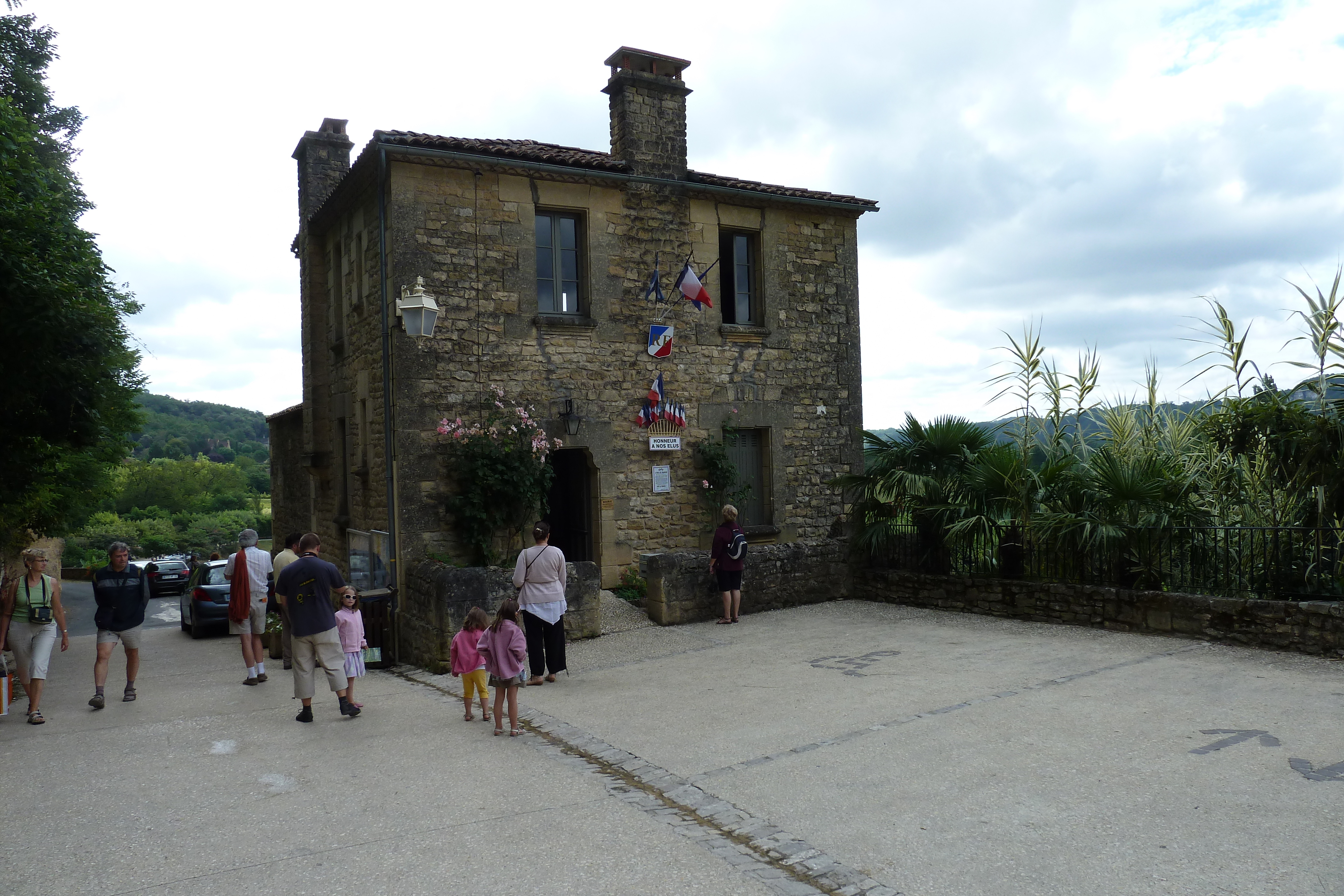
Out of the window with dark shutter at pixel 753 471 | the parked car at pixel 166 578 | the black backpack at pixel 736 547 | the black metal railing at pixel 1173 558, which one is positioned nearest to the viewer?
the black metal railing at pixel 1173 558

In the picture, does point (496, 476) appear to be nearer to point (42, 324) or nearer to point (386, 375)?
point (386, 375)

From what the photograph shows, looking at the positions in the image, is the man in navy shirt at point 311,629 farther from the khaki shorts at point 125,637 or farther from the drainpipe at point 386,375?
the drainpipe at point 386,375

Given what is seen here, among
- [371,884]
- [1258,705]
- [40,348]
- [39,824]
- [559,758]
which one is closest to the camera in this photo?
[371,884]

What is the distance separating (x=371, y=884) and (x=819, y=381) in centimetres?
1168

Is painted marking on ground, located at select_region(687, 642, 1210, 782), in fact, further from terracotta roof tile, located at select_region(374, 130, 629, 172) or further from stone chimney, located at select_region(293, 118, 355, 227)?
stone chimney, located at select_region(293, 118, 355, 227)

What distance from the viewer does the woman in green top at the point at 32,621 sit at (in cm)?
775

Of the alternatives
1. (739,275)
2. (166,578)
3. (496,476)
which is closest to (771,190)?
(739,275)

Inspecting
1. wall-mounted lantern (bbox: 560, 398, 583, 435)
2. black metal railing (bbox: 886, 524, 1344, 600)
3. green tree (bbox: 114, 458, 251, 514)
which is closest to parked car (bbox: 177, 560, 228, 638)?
wall-mounted lantern (bbox: 560, 398, 583, 435)

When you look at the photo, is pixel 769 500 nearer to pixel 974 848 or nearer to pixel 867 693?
pixel 867 693

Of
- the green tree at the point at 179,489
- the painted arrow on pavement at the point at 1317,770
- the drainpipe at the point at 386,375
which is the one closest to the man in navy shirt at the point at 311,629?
the drainpipe at the point at 386,375

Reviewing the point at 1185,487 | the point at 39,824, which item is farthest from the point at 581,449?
the point at 39,824

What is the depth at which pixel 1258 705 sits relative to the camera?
6.63 meters

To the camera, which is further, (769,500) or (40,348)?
(769,500)

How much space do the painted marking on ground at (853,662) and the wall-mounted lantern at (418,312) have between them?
5840mm
